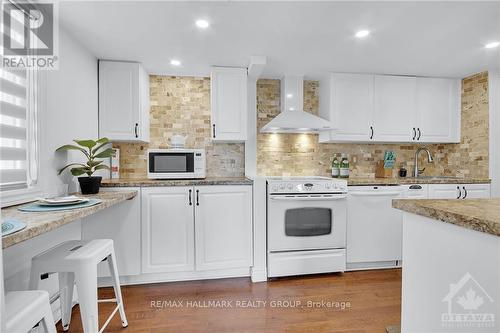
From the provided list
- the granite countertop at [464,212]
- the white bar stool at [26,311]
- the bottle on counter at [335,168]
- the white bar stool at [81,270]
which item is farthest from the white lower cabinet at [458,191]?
the white bar stool at [26,311]

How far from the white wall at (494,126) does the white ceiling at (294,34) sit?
0.19 metres

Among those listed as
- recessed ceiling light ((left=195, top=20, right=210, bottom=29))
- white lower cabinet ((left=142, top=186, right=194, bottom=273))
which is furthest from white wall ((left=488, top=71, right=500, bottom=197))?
white lower cabinet ((left=142, top=186, right=194, bottom=273))

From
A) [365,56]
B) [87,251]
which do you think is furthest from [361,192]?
A: [87,251]

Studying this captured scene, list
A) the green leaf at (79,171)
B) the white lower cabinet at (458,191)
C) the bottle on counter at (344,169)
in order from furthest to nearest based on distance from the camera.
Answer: the bottle on counter at (344,169) < the white lower cabinet at (458,191) < the green leaf at (79,171)

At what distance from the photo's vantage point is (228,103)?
2.83 m

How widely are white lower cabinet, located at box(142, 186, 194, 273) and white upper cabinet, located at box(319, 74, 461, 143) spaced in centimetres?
184

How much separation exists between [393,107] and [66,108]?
3.32m

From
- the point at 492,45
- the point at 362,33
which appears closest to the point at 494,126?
the point at 492,45

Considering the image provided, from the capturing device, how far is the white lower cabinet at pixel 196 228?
7.87 feet

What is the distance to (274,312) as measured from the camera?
198 cm

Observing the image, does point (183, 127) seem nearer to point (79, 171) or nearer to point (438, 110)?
point (79, 171)

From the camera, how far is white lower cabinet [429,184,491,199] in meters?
2.85

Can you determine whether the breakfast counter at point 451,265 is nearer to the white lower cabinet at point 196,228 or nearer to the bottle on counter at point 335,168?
the white lower cabinet at point 196,228

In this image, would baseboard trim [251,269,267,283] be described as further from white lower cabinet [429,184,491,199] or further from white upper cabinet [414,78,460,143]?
white upper cabinet [414,78,460,143]
